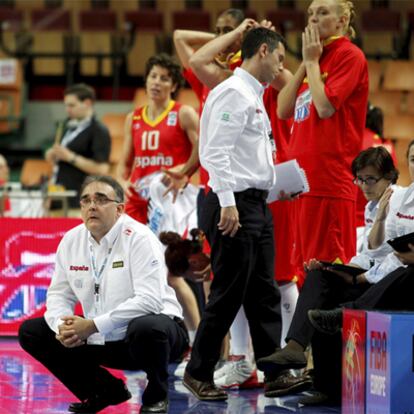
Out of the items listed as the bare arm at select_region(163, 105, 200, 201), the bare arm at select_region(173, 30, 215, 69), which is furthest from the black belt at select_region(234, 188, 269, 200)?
the bare arm at select_region(173, 30, 215, 69)

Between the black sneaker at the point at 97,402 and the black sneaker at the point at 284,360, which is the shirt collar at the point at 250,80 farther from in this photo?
the black sneaker at the point at 97,402

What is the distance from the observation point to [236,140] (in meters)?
5.25

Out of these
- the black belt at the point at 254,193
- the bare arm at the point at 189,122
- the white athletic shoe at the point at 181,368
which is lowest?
the white athletic shoe at the point at 181,368

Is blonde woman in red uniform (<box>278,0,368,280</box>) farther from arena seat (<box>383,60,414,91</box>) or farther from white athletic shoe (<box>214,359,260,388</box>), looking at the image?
arena seat (<box>383,60,414,91</box>)

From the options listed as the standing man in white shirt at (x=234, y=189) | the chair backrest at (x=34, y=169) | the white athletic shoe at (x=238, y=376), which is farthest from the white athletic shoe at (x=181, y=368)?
the chair backrest at (x=34, y=169)

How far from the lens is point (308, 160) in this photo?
5.46 meters

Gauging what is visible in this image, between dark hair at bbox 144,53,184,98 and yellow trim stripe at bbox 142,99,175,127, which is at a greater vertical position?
dark hair at bbox 144,53,184,98

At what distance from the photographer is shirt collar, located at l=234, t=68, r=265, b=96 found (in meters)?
5.34

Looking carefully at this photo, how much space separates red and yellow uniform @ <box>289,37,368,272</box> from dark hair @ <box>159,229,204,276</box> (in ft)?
3.18

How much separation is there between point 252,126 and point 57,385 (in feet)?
5.56

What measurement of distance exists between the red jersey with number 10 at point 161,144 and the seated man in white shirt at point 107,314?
1.90 m

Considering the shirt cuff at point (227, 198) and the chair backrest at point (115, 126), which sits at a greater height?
the chair backrest at point (115, 126)

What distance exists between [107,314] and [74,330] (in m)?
0.16

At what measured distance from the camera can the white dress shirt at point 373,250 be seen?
194 inches
